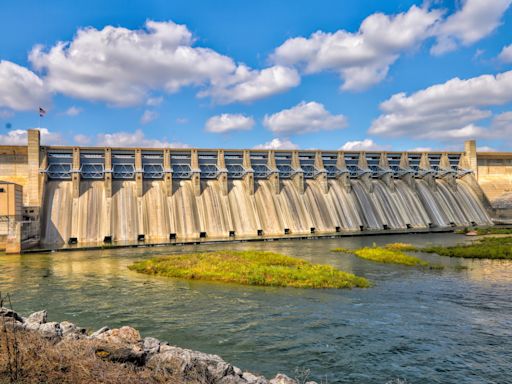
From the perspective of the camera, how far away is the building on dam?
54.1 metres

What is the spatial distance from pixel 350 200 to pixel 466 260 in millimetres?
34919

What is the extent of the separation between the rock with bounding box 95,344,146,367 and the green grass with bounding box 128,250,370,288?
15906 mm

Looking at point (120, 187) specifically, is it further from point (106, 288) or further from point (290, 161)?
point (106, 288)

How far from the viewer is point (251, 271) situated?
27250 millimetres

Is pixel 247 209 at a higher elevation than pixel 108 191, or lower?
lower

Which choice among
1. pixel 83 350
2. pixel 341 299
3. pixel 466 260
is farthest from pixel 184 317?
pixel 466 260

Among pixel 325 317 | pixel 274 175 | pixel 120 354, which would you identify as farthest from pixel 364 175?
pixel 120 354

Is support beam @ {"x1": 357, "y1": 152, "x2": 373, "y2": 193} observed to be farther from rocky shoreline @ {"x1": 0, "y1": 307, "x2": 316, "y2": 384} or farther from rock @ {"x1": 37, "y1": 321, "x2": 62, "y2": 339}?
rock @ {"x1": 37, "y1": 321, "x2": 62, "y2": 339}

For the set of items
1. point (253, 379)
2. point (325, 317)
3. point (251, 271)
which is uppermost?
point (251, 271)

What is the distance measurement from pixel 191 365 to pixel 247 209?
5306cm

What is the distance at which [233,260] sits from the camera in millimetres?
31766

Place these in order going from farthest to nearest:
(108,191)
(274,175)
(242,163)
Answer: (242,163), (274,175), (108,191)

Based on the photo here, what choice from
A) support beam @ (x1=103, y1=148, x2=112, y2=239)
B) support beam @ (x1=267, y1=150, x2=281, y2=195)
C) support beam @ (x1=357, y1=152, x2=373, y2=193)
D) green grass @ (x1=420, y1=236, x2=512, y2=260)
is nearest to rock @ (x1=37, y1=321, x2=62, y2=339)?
green grass @ (x1=420, y1=236, x2=512, y2=260)

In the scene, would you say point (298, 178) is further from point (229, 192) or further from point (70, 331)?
point (70, 331)
